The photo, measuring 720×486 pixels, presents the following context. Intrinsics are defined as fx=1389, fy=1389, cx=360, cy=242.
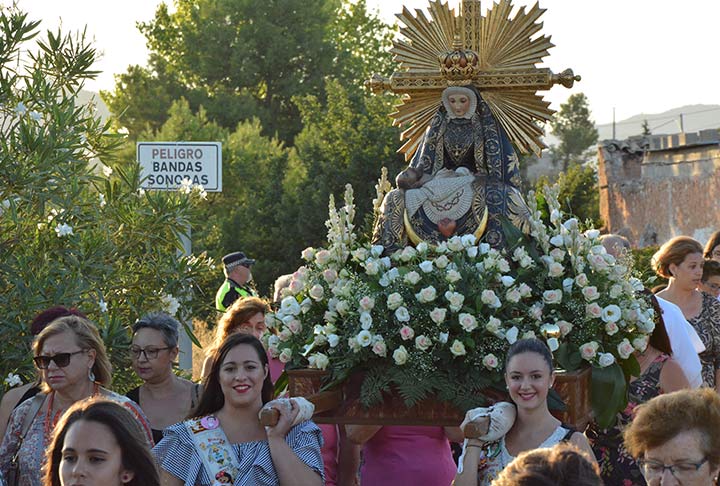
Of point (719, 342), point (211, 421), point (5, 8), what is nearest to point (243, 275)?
point (5, 8)

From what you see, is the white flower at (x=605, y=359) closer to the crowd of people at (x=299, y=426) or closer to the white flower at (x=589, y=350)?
the white flower at (x=589, y=350)

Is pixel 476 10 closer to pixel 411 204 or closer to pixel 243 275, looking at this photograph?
pixel 411 204

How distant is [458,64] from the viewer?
28.1 ft

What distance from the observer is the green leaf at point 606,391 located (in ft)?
22.8

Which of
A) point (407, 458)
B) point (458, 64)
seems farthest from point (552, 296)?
point (458, 64)

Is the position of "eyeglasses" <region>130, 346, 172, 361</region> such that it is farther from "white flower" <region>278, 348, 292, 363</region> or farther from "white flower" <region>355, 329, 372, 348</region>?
"white flower" <region>355, 329, 372, 348</region>

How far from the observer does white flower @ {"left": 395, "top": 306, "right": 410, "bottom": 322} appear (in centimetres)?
667

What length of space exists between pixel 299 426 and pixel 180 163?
535 centimetres

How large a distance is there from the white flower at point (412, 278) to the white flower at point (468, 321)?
32 cm

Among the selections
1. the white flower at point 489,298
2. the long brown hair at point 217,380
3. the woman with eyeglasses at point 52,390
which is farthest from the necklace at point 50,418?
the white flower at point 489,298

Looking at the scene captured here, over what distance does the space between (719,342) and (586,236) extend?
5.64ft

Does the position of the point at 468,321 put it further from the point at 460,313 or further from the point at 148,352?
the point at 148,352

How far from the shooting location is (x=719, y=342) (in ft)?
28.2

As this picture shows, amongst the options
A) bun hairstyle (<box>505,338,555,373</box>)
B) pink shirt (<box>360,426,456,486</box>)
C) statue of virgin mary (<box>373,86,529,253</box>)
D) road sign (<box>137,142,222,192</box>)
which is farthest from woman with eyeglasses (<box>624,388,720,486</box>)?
road sign (<box>137,142,222,192</box>)
